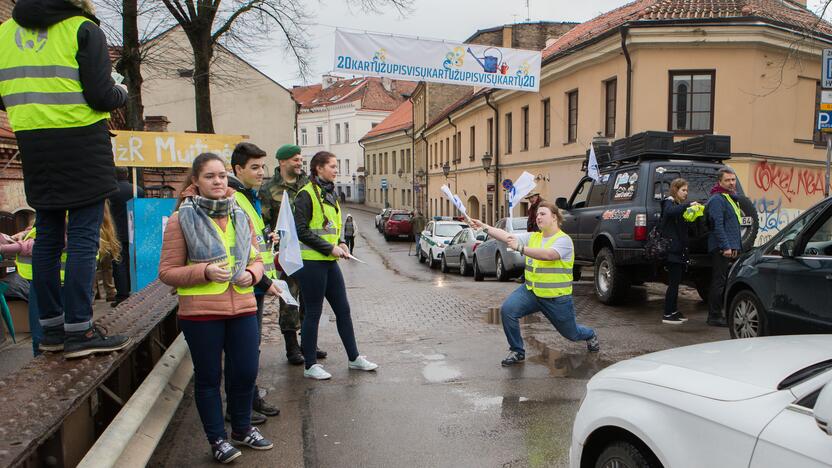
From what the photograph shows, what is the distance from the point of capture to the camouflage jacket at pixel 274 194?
5.55 m

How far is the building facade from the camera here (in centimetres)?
7488

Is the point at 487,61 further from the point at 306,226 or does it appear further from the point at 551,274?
the point at 306,226

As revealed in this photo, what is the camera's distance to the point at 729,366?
2719mm

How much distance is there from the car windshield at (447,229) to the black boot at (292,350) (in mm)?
18055

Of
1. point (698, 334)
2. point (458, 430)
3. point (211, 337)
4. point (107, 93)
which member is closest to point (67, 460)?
point (211, 337)

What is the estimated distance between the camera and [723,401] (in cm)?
241

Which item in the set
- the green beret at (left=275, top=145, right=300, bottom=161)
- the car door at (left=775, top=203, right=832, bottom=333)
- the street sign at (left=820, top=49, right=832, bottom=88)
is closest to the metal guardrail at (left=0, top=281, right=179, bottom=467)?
the green beret at (left=275, top=145, right=300, bottom=161)

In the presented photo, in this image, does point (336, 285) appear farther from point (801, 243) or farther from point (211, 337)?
point (801, 243)

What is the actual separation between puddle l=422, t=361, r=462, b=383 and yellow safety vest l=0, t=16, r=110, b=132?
3.56 meters

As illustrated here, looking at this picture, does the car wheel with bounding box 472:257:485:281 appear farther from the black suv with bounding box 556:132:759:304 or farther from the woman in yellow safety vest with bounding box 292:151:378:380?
the woman in yellow safety vest with bounding box 292:151:378:380

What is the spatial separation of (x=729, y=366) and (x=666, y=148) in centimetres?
730

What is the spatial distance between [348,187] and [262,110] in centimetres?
3828

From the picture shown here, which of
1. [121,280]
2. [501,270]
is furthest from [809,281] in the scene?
[501,270]

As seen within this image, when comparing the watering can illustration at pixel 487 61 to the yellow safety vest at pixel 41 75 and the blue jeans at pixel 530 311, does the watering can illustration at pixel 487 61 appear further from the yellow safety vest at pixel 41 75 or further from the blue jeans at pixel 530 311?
the yellow safety vest at pixel 41 75
